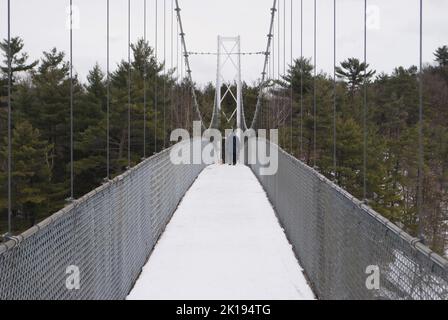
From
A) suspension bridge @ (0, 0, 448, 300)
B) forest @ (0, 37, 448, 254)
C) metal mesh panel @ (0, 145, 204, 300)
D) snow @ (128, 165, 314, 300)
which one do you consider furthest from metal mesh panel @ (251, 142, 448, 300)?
forest @ (0, 37, 448, 254)

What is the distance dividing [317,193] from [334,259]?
0.89 metres

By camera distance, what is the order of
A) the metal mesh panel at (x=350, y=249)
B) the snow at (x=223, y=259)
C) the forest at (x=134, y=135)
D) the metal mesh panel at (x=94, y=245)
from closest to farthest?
the metal mesh panel at (x=350, y=249) < the metal mesh panel at (x=94, y=245) < the snow at (x=223, y=259) < the forest at (x=134, y=135)

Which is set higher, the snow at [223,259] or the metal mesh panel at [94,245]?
the metal mesh panel at [94,245]

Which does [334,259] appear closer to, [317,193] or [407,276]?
[317,193]

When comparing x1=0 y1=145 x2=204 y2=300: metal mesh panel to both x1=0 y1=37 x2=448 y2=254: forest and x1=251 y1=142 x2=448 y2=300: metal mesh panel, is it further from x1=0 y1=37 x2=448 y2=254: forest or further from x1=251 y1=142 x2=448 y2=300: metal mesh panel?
x1=0 y1=37 x2=448 y2=254: forest

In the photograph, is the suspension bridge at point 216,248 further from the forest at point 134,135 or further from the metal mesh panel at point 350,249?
the forest at point 134,135

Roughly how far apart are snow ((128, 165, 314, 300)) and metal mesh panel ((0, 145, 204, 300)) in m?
0.19

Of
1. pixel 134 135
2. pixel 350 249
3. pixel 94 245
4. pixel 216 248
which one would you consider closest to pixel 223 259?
pixel 216 248

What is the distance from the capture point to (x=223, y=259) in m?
5.62

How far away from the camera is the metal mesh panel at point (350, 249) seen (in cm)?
225

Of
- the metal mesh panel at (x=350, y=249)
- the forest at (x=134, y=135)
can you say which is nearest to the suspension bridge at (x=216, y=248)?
the metal mesh panel at (x=350, y=249)

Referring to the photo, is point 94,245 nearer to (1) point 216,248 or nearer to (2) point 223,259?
(2) point 223,259
